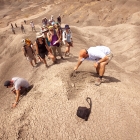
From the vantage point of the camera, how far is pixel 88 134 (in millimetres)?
4656

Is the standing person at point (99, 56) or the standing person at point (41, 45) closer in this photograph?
the standing person at point (99, 56)

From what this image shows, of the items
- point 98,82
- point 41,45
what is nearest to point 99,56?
point 98,82

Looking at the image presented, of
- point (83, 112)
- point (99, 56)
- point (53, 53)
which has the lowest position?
point (53, 53)

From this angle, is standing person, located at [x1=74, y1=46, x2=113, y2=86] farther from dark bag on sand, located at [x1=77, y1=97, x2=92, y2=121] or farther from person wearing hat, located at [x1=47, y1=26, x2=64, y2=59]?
person wearing hat, located at [x1=47, y1=26, x2=64, y2=59]

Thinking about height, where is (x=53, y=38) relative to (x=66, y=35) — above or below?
above

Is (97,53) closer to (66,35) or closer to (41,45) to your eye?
(41,45)

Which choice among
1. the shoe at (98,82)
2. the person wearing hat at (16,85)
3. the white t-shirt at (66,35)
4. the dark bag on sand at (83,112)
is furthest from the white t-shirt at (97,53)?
the white t-shirt at (66,35)

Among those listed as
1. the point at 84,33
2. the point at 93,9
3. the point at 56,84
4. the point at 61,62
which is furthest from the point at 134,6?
the point at 56,84

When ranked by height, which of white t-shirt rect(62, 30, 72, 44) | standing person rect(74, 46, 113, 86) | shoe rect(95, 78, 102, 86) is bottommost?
white t-shirt rect(62, 30, 72, 44)

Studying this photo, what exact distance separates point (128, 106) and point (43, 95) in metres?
2.41

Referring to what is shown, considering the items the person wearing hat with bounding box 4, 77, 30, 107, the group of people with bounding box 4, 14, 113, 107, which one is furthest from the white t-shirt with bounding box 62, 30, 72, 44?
the person wearing hat with bounding box 4, 77, 30, 107

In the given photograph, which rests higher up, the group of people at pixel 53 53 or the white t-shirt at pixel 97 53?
the white t-shirt at pixel 97 53

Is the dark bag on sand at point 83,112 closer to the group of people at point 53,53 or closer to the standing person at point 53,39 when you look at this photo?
the group of people at point 53,53

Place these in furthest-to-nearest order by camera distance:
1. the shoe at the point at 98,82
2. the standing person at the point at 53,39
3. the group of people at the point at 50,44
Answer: the standing person at the point at 53,39
the group of people at the point at 50,44
the shoe at the point at 98,82
